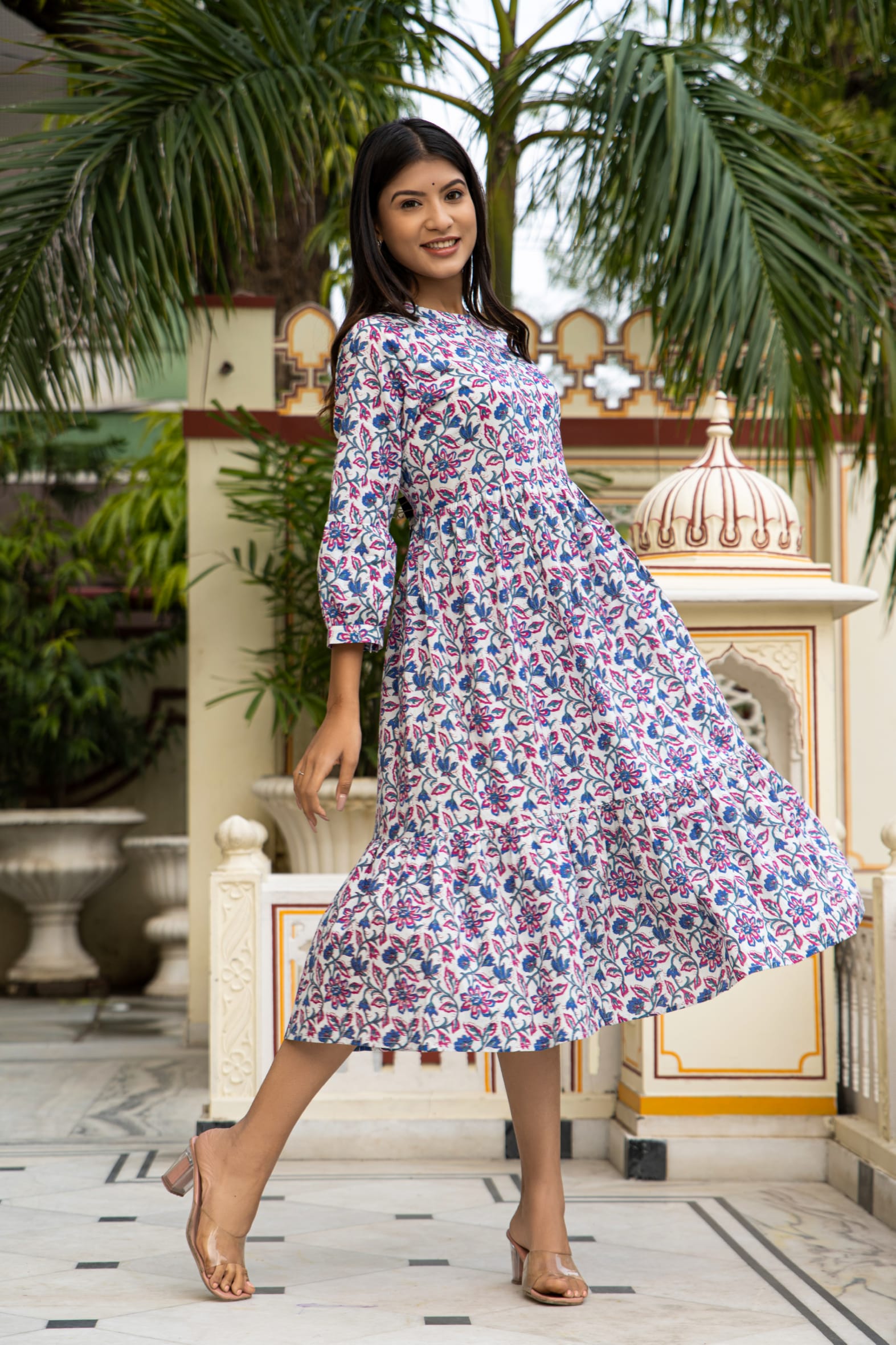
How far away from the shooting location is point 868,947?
2.52 metres

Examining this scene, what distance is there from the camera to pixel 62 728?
5.48 meters

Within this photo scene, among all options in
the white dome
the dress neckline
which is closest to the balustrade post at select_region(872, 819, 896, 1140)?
the white dome

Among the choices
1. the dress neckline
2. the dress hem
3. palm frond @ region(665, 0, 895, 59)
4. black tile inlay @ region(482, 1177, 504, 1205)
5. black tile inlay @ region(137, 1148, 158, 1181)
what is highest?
palm frond @ region(665, 0, 895, 59)

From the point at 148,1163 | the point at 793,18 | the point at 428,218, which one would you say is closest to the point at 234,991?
the point at 148,1163

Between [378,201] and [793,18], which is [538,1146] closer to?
[378,201]

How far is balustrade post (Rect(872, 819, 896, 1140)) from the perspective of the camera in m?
2.33

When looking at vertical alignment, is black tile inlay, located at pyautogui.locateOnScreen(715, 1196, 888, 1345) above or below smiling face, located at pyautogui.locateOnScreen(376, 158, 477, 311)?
below

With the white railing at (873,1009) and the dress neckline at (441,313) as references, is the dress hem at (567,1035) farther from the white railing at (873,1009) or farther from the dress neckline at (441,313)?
the dress neckline at (441,313)

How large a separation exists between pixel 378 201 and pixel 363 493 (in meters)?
0.42

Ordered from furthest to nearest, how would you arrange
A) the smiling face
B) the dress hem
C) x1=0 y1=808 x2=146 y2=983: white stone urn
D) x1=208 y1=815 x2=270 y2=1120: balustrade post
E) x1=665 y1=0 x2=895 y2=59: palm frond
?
x1=0 y1=808 x2=146 y2=983: white stone urn, x1=665 y1=0 x2=895 y2=59: palm frond, x1=208 y1=815 x2=270 y2=1120: balustrade post, the smiling face, the dress hem

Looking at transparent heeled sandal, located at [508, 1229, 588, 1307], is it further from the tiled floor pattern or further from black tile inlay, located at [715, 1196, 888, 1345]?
black tile inlay, located at [715, 1196, 888, 1345]

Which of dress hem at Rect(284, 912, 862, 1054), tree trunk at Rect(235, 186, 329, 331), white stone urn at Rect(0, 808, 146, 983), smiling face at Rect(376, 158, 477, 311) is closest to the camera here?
dress hem at Rect(284, 912, 862, 1054)

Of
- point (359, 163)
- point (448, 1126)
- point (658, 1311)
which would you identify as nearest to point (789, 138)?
point (359, 163)

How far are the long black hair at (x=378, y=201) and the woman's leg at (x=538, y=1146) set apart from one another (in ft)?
2.96
